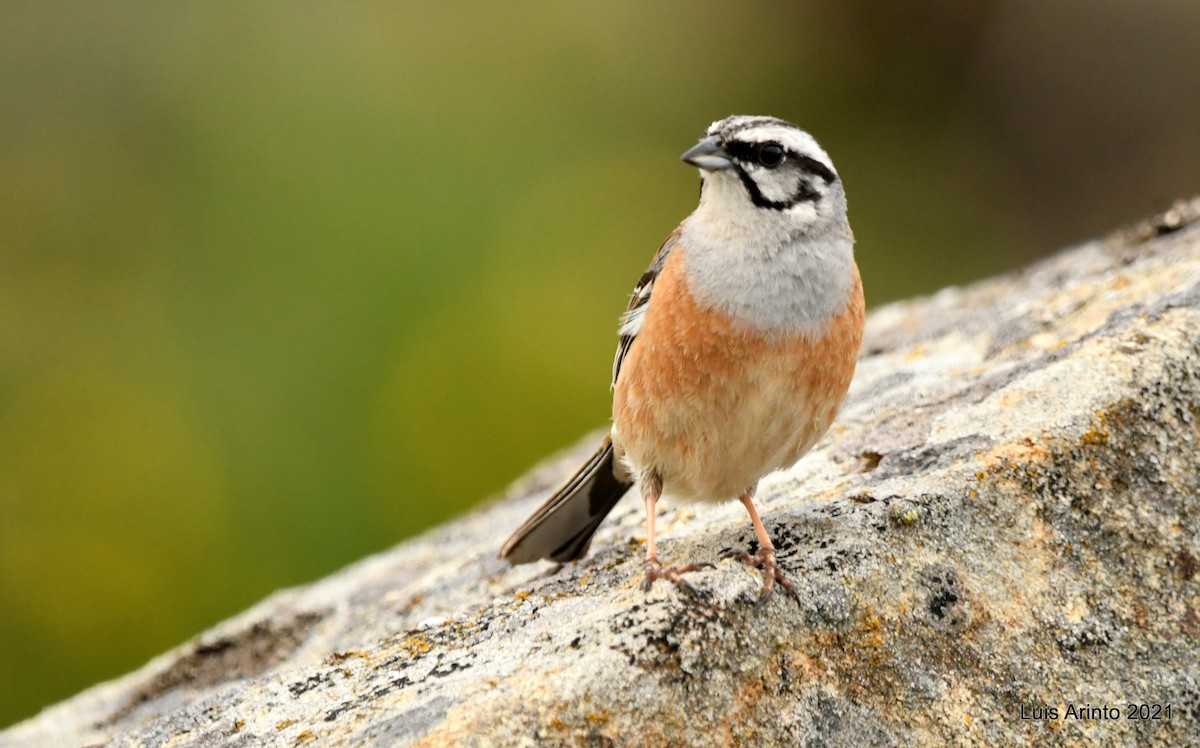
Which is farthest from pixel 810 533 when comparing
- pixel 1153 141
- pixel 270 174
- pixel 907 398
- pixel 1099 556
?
pixel 1153 141

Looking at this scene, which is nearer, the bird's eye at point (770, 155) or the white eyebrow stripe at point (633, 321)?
the bird's eye at point (770, 155)

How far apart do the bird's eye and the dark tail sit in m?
0.99

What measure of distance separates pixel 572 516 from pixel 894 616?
1.30 meters

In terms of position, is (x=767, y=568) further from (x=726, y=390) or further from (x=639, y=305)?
(x=639, y=305)

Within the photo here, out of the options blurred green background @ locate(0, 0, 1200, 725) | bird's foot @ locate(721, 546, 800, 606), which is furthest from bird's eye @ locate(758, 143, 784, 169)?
blurred green background @ locate(0, 0, 1200, 725)

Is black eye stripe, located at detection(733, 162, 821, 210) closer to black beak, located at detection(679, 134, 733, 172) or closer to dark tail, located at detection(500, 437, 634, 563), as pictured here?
black beak, located at detection(679, 134, 733, 172)

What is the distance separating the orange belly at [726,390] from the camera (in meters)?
3.19

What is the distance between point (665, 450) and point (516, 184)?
390 centimetres

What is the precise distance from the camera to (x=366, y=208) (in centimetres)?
656

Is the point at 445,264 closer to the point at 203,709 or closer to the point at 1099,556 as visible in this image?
the point at 203,709

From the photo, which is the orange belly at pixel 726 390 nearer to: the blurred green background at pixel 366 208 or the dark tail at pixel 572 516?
the dark tail at pixel 572 516

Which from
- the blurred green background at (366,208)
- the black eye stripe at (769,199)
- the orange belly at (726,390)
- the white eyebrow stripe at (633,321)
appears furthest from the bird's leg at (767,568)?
the blurred green background at (366,208)

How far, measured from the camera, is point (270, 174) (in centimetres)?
662

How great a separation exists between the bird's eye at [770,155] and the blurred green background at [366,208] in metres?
3.39
